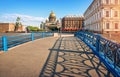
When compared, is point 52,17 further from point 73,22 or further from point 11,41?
point 11,41

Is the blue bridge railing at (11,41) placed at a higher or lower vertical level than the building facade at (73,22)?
lower

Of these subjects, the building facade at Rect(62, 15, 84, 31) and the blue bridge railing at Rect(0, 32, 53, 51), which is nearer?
the blue bridge railing at Rect(0, 32, 53, 51)

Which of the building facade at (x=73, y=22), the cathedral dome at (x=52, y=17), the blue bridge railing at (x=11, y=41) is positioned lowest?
the blue bridge railing at (x=11, y=41)

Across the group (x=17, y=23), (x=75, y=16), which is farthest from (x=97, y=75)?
(x=75, y=16)

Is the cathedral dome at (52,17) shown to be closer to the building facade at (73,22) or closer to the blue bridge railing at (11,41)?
the building facade at (73,22)

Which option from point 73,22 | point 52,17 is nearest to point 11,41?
point 73,22

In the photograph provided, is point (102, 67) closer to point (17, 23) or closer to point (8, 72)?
point (8, 72)

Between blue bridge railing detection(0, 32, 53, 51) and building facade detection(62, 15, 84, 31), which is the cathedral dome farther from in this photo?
blue bridge railing detection(0, 32, 53, 51)

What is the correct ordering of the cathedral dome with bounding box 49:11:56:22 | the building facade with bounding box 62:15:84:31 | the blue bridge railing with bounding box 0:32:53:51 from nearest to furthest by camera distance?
the blue bridge railing with bounding box 0:32:53:51 → the building facade with bounding box 62:15:84:31 → the cathedral dome with bounding box 49:11:56:22

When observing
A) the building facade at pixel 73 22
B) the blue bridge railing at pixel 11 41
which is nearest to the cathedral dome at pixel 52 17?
the building facade at pixel 73 22

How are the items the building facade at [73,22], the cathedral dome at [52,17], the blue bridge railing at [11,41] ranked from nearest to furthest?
the blue bridge railing at [11,41] → the building facade at [73,22] → the cathedral dome at [52,17]

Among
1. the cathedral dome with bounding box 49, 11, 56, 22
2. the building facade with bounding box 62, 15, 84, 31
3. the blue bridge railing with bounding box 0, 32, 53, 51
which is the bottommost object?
the blue bridge railing with bounding box 0, 32, 53, 51

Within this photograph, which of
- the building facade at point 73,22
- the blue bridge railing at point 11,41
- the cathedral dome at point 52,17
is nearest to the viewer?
the blue bridge railing at point 11,41

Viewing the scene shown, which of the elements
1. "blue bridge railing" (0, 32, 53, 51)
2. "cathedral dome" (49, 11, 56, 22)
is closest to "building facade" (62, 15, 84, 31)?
"cathedral dome" (49, 11, 56, 22)
